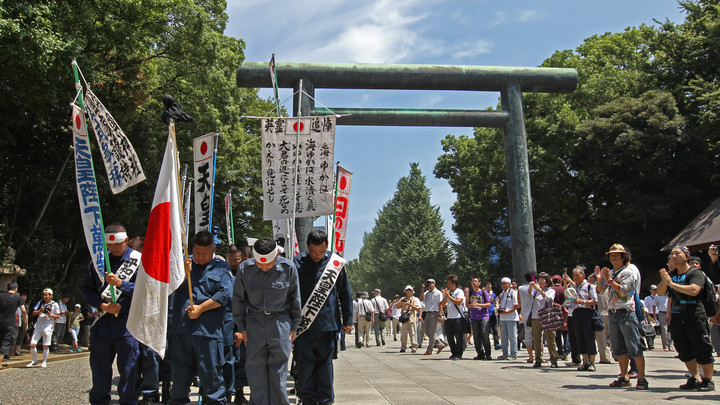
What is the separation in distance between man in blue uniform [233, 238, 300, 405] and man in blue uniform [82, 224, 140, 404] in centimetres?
121

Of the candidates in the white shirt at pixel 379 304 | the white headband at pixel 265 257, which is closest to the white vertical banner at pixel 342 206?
the white headband at pixel 265 257

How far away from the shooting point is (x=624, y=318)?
8.51m

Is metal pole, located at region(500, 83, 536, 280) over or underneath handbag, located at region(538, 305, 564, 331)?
over

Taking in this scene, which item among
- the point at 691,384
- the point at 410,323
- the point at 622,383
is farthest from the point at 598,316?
the point at 410,323

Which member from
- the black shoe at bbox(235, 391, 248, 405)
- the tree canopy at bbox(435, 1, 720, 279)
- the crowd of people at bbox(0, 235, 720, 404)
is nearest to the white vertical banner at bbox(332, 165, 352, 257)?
the crowd of people at bbox(0, 235, 720, 404)

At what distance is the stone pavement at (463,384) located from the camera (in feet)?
24.8

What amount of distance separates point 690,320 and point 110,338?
22.7 feet

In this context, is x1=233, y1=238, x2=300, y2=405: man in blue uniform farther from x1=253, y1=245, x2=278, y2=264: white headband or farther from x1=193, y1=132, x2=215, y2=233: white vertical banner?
x1=193, y1=132, x2=215, y2=233: white vertical banner

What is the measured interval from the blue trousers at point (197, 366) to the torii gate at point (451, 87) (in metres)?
10.4

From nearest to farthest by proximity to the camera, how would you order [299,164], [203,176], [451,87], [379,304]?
[203,176] < [299,164] < [451,87] < [379,304]

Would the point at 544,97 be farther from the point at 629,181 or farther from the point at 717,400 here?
the point at 717,400

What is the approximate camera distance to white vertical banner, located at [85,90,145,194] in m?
6.38

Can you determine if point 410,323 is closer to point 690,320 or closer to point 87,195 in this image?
point 690,320

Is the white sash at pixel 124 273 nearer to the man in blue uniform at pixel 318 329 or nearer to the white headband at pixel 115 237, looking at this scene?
the white headband at pixel 115 237
